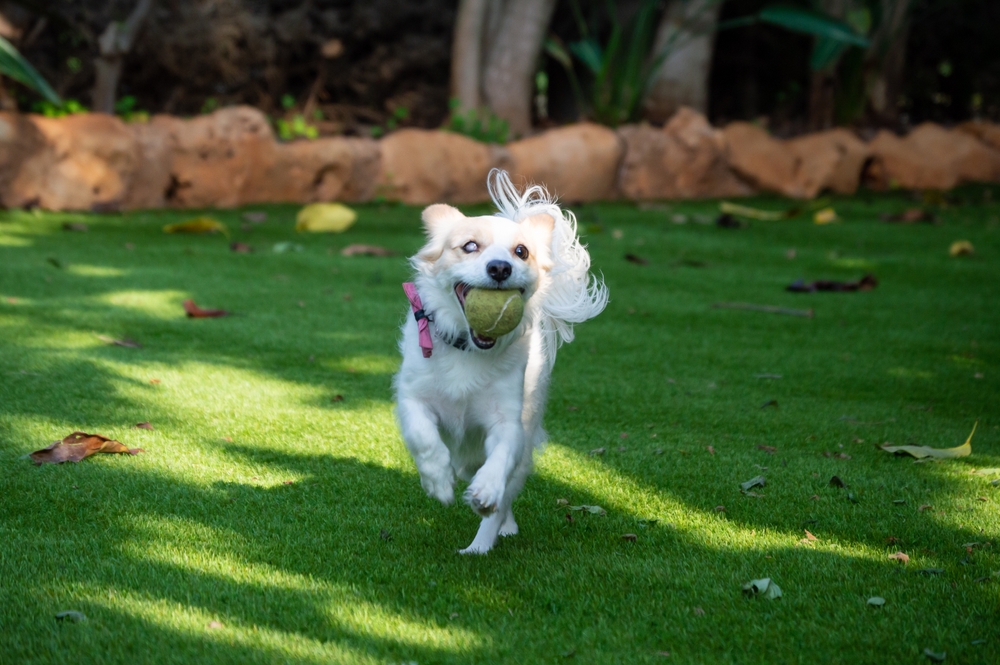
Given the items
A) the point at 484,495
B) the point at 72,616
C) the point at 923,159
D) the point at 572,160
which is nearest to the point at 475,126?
the point at 572,160

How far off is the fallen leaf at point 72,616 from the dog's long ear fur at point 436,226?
4.71 feet

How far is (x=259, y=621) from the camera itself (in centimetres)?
234

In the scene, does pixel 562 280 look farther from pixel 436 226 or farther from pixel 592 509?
pixel 592 509

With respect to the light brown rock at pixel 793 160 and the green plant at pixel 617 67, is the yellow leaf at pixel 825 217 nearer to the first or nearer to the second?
the light brown rock at pixel 793 160

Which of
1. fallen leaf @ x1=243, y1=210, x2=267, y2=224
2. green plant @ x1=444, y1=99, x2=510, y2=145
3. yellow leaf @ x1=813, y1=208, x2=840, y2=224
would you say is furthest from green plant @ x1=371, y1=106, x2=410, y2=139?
yellow leaf @ x1=813, y1=208, x2=840, y2=224

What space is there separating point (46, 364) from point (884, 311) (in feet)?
15.2

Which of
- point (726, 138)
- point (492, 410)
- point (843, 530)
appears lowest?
point (843, 530)

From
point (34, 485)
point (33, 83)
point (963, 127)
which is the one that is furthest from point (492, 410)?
point (963, 127)

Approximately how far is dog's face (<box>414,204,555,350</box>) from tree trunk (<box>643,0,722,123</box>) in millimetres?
8938

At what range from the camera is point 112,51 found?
30.3 feet

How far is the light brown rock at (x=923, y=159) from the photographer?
12.0 metres

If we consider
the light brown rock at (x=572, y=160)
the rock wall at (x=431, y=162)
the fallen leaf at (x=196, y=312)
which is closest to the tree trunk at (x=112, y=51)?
the rock wall at (x=431, y=162)

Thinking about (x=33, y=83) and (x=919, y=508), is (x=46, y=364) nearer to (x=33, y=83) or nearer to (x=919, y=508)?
(x=919, y=508)

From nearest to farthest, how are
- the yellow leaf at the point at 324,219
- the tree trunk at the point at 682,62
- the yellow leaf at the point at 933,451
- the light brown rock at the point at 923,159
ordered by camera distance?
the yellow leaf at the point at 933,451 < the yellow leaf at the point at 324,219 < the tree trunk at the point at 682,62 < the light brown rock at the point at 923,159
